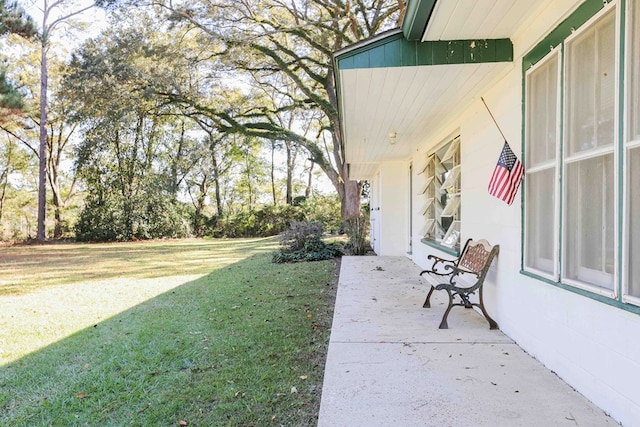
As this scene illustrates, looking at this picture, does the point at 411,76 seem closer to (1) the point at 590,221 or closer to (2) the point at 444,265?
(1) the point at 590,221

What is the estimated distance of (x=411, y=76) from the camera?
376cm

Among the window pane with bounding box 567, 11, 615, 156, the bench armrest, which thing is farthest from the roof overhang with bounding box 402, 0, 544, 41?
the bench armrest

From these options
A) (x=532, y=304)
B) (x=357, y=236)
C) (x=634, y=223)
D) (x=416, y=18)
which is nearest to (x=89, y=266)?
(x=357, y=236)

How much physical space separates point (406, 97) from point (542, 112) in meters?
1.71

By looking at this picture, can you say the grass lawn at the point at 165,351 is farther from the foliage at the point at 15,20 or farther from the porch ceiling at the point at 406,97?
the foliage at the point at 15,20

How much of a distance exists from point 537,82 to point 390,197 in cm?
688

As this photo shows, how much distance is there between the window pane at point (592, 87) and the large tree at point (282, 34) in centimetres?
784

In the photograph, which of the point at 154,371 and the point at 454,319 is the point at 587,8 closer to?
the point at 454,319

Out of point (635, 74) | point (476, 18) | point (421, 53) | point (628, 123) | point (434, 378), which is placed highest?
point (476, 18)

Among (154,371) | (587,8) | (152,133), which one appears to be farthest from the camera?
(152,133)

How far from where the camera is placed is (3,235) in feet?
64.5

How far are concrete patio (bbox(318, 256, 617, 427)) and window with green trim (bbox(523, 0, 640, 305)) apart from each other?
700 mm

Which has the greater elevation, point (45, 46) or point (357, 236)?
point (45, 46)

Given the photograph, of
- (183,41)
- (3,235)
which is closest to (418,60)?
(183,41)
